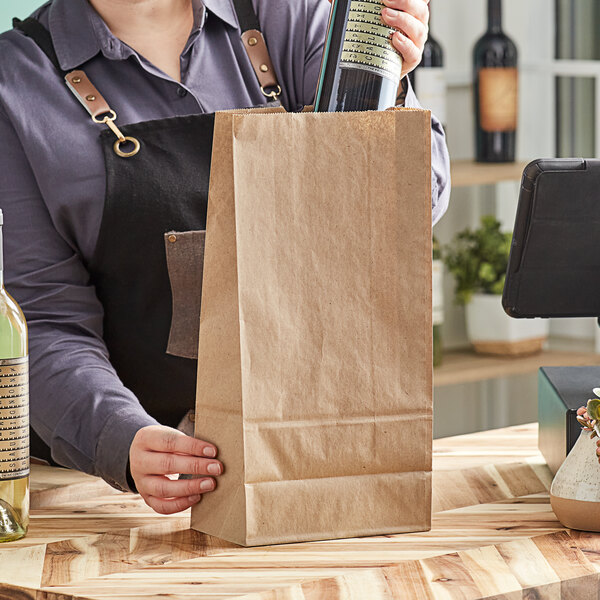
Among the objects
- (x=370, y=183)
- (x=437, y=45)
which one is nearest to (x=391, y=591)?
(x=370, y=183)

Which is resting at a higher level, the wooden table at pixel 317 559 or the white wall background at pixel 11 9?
the white wall background at pixel 11 9

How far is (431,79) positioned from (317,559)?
1.83 meters

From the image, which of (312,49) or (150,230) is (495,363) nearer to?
(312,49)

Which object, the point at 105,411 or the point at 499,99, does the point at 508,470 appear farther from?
the point at 499,99

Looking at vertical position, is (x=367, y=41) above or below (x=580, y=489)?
above


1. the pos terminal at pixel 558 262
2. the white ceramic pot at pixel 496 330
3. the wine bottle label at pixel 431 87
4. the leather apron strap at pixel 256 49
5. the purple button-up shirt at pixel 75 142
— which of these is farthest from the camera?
the white ceramic pot at pixel 496 330

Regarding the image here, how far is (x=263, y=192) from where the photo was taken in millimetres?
880

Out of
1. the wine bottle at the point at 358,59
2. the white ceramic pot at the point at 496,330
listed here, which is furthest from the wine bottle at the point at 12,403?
the white ceramic pot at the point at 496,330

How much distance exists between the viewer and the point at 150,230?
4.21 ft

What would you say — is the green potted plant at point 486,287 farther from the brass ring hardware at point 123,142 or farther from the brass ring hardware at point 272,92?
the brass ring hardware at point 123,142

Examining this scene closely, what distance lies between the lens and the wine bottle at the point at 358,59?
36.7 inches

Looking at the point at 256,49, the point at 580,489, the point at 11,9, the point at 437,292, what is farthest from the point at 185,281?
the point at 437,292

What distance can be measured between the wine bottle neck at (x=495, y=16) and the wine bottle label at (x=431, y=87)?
239 mm

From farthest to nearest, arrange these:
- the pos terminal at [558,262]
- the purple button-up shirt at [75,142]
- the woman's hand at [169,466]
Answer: the purple button-up shirt at [75,142] < the pos terminal at [558,262] < the woman's hand at [169,466]
